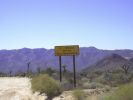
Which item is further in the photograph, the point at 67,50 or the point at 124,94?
the point at 67,50

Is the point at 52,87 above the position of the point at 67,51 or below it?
below

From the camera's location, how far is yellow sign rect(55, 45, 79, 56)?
33.5 m

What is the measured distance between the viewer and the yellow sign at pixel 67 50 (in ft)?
110

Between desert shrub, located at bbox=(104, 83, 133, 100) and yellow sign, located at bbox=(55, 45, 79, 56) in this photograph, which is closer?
desert shrub, located at bbox=(104, 83, 133, 100)

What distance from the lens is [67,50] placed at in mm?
33781

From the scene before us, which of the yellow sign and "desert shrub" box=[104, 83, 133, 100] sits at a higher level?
the yellow sign

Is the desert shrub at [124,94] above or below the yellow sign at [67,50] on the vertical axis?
below

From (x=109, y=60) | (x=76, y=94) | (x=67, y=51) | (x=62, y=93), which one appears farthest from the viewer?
(x=109, y=60)

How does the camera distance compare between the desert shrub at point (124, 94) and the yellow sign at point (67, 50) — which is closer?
the desert shrub at point (124, 94)

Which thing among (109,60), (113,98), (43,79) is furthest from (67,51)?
(109,60)

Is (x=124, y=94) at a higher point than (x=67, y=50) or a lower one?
lower

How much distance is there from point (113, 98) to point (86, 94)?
655cm

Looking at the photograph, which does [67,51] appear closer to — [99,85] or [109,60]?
[99,85]

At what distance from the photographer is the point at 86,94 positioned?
25.0 m
